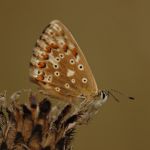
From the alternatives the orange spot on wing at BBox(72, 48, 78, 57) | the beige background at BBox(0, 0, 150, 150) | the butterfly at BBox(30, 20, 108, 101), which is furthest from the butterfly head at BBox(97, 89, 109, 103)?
the beige background at BBox(0, 0, 150, 150)

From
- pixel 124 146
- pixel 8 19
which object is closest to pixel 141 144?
pixel 124 146

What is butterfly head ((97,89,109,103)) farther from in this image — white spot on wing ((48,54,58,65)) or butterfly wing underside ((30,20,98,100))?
white spot on wing ((48,54,58,65))

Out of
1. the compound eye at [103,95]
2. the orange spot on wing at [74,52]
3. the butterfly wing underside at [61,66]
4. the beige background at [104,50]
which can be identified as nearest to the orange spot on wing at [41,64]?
the butterfly wing underside at [61,66]

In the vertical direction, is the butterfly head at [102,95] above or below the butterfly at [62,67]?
below

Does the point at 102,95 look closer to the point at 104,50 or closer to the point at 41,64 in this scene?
the point at 41,64

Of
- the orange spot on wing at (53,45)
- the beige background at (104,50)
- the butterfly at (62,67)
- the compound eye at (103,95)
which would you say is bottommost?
the beige background at (104,50)

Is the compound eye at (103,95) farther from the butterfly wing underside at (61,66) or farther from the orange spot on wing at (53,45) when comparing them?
the orange spot on wing at (53,45)

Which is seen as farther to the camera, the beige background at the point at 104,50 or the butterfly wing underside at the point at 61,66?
the beige background at the point at 104,50
